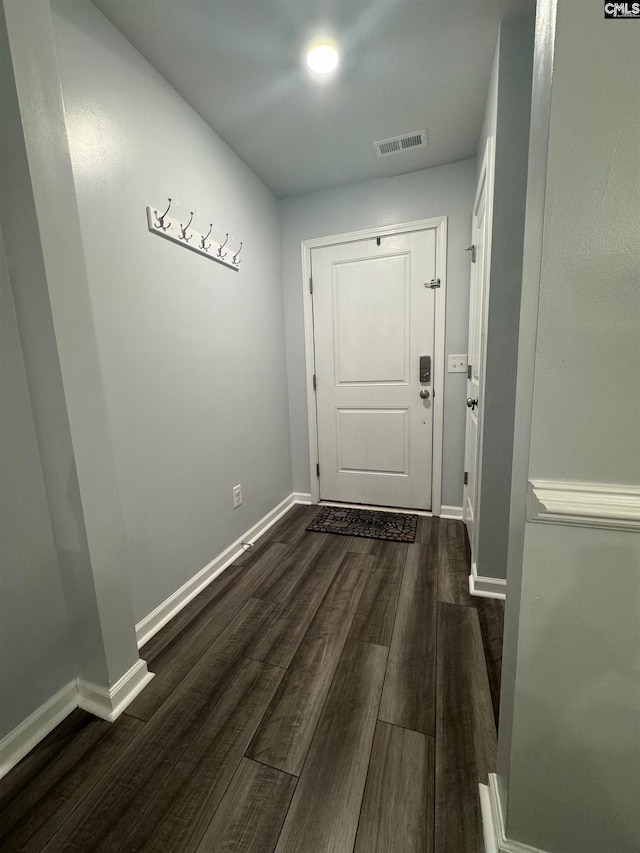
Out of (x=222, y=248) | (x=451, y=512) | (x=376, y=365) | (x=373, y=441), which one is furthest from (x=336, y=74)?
(x=451, y=512)

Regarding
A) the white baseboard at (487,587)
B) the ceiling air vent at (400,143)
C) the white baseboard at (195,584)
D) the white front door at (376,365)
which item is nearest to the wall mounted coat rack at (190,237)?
the white front door at (376,365)

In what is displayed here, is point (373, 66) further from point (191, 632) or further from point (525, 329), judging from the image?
point (191, 632)

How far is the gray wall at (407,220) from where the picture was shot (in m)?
2.25

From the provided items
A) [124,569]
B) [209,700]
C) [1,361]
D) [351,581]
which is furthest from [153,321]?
[351,581]

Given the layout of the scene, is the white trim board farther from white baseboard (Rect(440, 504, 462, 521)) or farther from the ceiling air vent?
the ceiling air vent

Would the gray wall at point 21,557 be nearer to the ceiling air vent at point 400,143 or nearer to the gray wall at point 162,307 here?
the gray wall at point 162,307

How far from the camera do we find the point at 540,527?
0.64 meters

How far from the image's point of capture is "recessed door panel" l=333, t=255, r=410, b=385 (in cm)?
246

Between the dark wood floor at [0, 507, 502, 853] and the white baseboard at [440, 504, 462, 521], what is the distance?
2.93 ft

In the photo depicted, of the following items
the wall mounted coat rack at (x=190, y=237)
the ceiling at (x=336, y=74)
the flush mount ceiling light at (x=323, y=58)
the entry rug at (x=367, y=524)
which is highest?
the ceiling at (x=336, y=74)

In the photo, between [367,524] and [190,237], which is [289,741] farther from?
[190,237]

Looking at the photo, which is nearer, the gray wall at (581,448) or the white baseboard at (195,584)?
the gray wall at (581,448)

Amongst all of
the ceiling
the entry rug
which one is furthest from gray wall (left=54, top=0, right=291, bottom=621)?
the entry rug

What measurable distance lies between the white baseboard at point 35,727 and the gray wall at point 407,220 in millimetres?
2106
